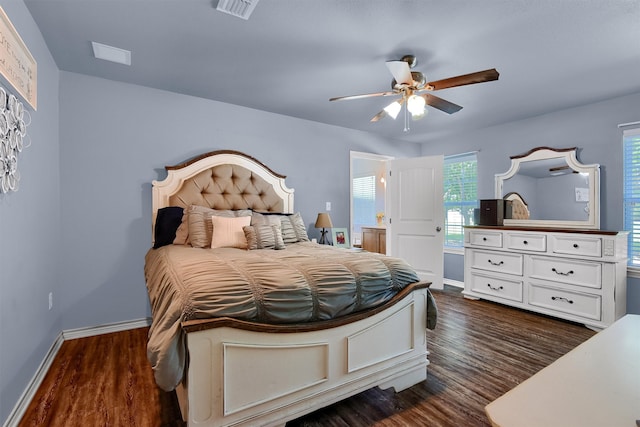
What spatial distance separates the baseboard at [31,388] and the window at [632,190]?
16.5ft

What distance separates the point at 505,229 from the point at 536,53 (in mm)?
1955

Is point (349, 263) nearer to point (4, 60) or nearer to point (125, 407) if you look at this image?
point (125, 407)

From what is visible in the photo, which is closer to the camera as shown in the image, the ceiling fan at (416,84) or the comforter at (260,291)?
the comforter at (260,291)

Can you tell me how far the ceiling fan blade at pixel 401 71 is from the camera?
2.06 meters

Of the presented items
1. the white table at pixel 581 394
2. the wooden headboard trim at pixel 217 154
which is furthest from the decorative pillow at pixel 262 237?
the white table at pixel 581 394

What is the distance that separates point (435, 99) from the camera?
8.04 feet

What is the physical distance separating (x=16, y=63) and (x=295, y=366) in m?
2.14

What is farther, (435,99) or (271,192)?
(271,192)

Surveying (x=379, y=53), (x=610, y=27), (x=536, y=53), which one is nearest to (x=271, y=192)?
(x=379, y=53)

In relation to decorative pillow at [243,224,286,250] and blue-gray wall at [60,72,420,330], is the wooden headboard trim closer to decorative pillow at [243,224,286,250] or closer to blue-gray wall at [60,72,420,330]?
blue-gray wall at [60,72,420,330]

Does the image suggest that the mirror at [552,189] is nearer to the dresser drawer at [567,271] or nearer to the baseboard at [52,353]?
the dresser drawer at [567,271]

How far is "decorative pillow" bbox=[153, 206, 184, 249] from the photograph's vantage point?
109 inches

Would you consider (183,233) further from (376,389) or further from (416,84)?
(416,84)

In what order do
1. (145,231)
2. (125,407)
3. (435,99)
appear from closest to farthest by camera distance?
(125,407) < (435,99) < (145,231)
